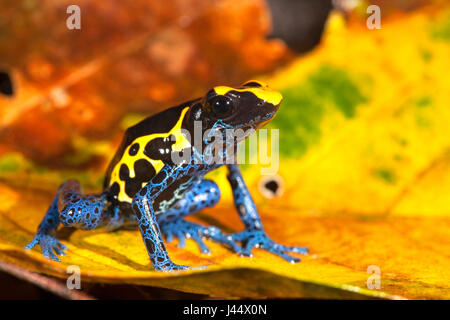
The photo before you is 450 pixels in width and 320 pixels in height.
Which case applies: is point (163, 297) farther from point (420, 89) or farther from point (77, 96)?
point (420, 89)

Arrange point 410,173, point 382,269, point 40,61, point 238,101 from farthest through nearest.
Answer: point 40,61
point 410,173
point 238,101
point 382,269

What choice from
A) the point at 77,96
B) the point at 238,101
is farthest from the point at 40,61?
the point at 238,101

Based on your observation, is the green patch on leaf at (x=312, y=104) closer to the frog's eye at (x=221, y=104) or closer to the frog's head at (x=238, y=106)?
the frog's head at (x=238, y=106)

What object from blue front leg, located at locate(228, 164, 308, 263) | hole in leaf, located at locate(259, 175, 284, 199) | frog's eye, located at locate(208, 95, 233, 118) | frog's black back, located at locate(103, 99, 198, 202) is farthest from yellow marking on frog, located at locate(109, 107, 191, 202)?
hole in leaf, located at locate(259, 175, 284, 199)

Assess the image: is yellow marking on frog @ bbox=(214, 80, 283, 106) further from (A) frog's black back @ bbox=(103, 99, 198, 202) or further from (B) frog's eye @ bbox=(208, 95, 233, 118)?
(A) frog's black back @ bbox=(103, 99, 198, 202)

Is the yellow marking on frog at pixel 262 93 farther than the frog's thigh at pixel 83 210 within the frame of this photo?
No

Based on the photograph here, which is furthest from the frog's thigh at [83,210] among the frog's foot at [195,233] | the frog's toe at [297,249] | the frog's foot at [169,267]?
the frog's toe at [297,249]
